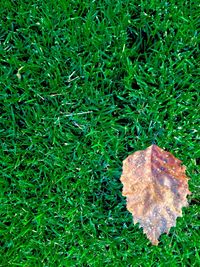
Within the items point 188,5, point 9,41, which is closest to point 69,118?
point 9,41

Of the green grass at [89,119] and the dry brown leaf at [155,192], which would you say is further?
the green grass at [89,119]

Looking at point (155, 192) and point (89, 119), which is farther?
point (89, 119)

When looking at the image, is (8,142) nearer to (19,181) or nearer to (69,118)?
(19,181)

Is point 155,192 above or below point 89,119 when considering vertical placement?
below
